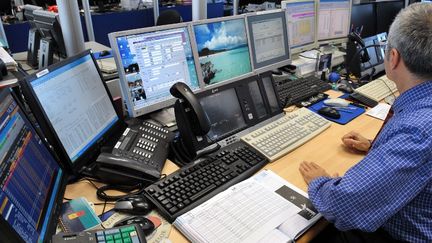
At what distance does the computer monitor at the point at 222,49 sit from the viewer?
1.64 metres

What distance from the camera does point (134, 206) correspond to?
3.35ft

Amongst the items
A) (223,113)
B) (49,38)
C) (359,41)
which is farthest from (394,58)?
(49,38)

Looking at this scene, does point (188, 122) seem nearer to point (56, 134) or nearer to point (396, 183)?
point (56, 134)

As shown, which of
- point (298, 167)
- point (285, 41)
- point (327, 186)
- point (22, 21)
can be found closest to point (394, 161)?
point (327, 186)

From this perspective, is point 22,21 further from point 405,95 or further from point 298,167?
point 405,95

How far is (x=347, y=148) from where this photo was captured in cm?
146

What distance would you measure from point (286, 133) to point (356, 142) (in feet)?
0.97

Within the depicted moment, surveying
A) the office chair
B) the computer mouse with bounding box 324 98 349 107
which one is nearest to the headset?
the computer mouse with bounding box 324 98 349 107

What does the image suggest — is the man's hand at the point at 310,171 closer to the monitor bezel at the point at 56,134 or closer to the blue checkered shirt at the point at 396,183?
the blue checkered shirt at the point at 396,183

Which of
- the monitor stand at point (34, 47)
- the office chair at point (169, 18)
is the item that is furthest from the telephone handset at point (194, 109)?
the office chair at point (169, 18)

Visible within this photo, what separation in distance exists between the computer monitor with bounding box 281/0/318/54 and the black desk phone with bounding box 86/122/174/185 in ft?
4.23

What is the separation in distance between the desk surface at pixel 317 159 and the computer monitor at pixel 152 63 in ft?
1.08

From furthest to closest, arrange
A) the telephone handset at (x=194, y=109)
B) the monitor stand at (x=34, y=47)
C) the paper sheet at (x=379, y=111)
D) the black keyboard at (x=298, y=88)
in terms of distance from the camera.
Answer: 1. the monitor stand at (x=34, y=47)
2. the black keyboard at (x=298, y=88)
3. the paper sheet at (x=379, y=111)
4. the telephone handset at (x=194, y=109)

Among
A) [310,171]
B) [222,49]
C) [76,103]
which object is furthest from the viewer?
[222,49]
